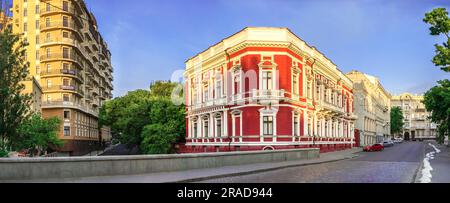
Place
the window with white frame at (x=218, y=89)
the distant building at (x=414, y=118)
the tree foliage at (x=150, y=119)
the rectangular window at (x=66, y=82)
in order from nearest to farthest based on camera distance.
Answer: the window with white frame at (x=218, y=89), the tree foliage at (x=150, y=119), the rectangular window at (x=66, y=82), the distant building at (x=414, y=118)

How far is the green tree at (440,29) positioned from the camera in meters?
29.2

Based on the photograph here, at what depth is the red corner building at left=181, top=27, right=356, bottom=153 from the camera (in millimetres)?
38094

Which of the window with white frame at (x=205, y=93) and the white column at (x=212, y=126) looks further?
the window with white frame at (x=205, y=93)

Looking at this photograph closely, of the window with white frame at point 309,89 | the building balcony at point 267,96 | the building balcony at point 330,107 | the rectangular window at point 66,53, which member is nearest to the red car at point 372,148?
the building balcony at point 330,107

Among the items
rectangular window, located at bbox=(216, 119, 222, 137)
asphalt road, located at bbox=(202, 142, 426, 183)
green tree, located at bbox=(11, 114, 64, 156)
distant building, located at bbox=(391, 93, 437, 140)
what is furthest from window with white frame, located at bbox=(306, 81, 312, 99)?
distant building, located at bbox=(391, 93, 437, 140)

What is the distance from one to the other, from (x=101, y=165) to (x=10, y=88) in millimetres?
7722

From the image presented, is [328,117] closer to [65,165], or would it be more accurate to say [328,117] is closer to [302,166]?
[302,166]

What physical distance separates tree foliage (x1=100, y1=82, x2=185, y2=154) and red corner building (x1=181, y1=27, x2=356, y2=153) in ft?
11.5

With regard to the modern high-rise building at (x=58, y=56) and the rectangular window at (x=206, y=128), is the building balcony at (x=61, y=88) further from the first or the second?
the rectangular window at (x=206, y=128)

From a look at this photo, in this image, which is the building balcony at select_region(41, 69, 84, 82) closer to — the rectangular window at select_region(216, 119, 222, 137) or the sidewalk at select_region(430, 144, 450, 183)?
the rectangular window at select_region(216, 119, 222, 137)

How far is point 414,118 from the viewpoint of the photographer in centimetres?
15588

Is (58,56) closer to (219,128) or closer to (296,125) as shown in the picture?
(219,128)

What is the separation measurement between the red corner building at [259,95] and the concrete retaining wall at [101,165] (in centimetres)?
1647
